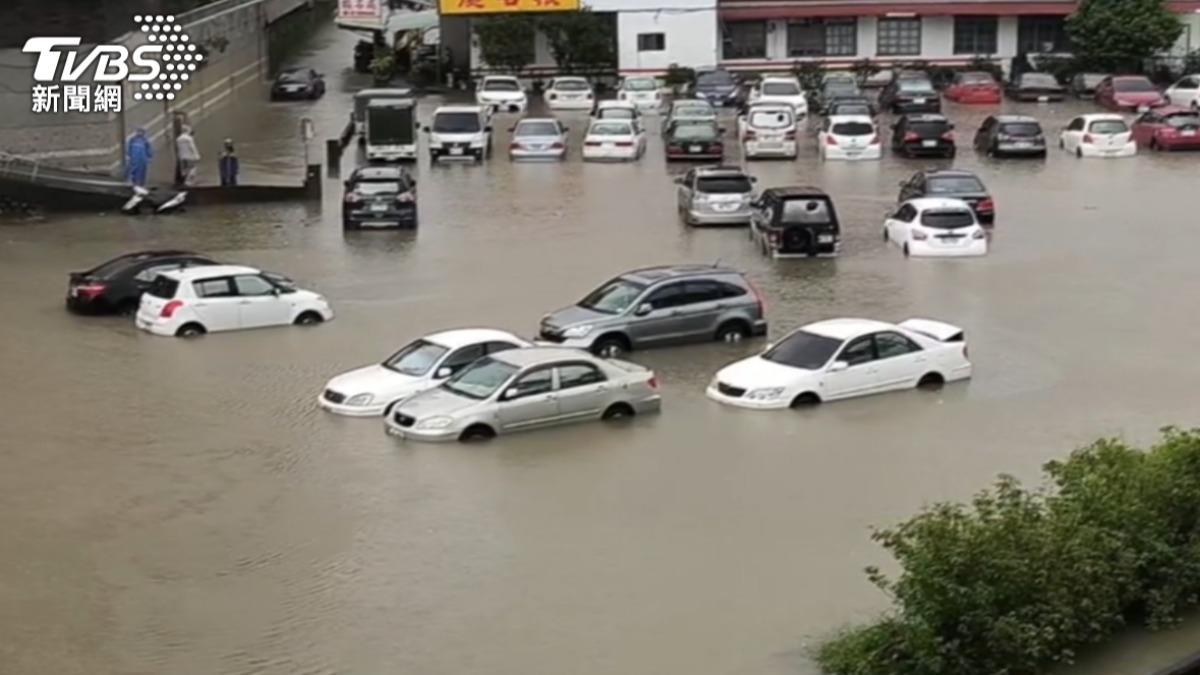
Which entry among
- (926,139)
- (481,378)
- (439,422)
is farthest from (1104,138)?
(439,422)

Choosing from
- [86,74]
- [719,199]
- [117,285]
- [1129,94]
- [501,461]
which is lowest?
[501,461]

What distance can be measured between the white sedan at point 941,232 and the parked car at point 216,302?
40.0ft

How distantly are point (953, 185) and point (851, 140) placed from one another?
400 inches

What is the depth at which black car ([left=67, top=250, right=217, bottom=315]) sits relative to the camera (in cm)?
3300

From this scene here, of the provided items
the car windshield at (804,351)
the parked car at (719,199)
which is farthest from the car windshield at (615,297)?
the parked car at (719,199)

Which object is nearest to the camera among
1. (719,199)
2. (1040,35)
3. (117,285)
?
(117,285)

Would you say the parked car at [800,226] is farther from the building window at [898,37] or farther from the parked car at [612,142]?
the building window at [898,37]

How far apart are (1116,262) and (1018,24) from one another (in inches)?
1472

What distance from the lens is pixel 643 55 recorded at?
7050 cm

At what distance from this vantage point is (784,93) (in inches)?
2489

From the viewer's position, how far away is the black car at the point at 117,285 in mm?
33000

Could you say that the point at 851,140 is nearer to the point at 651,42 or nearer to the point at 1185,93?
the point at 1185,93

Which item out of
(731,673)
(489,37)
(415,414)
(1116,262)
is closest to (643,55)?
(489,37)

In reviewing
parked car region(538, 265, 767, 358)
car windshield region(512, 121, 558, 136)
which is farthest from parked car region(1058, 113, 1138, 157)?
parked car region(538, 265, 767, 358)
